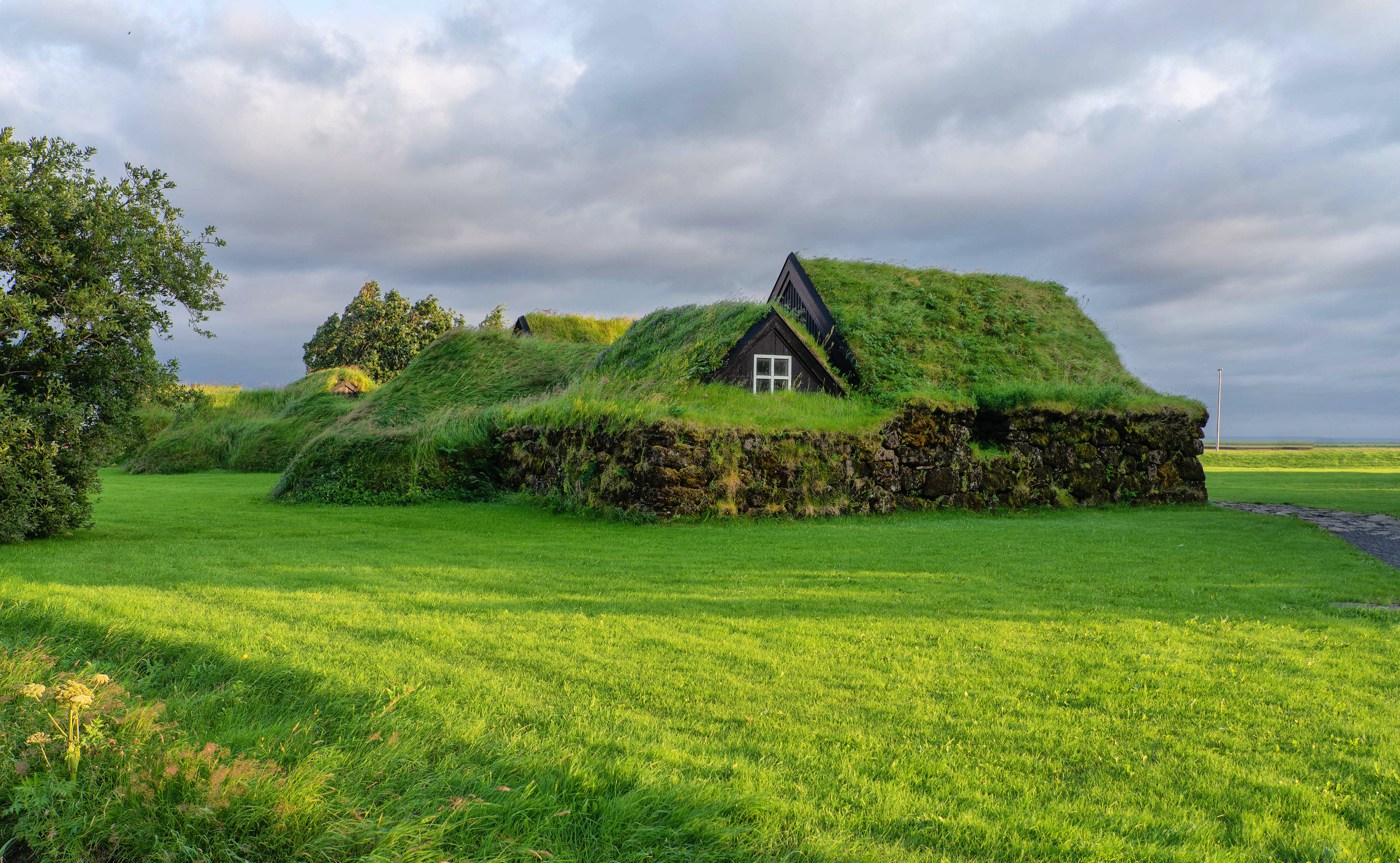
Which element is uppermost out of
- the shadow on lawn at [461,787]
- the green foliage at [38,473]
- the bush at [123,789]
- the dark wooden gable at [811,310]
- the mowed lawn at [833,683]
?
the dark wooden gable at [811,310]

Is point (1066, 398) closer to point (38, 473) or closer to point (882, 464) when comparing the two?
point (882, 464)

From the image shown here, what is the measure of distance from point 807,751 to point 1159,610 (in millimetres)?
5885

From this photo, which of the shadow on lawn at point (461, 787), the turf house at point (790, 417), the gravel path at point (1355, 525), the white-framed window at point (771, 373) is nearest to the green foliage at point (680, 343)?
the turf house at point (790, 417)

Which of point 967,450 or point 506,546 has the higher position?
point 967,450

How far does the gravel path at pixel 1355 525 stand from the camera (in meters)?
13.5

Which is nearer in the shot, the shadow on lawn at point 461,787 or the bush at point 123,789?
the bush at point 123,789

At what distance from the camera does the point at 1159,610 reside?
8.24 m

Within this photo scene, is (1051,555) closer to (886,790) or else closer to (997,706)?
(997,706)

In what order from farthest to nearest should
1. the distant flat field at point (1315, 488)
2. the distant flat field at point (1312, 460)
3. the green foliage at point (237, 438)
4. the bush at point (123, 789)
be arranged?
the distant flat field at point (1312, 460), the green foliage at point (237, 438), the distant flat field at point (1315, 488), the bush at point (123, 789)

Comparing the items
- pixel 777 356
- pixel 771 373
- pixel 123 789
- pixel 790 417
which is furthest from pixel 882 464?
pixel 123 789

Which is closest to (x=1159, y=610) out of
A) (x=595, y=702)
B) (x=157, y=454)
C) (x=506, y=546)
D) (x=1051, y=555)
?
(x=1051, y=555)

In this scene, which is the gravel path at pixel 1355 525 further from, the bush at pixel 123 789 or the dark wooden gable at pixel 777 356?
the bush at pixel 123 789

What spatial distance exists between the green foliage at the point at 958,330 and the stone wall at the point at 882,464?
2.22 meters

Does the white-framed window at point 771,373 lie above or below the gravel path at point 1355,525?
above
